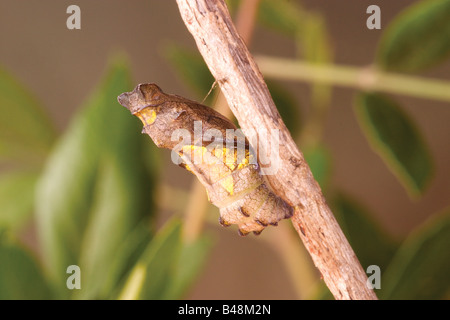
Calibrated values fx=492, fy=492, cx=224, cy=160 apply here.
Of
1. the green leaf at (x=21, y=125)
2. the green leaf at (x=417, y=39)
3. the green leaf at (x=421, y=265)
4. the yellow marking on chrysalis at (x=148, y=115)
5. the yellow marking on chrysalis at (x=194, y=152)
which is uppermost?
the green leaf at (x=21, y=125)

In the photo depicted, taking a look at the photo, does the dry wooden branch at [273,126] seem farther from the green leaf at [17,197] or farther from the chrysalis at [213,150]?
the green leaf at [17,197]

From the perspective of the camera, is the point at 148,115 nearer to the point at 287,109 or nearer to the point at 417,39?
the point at 417,39

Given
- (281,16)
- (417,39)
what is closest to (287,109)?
(281,16)

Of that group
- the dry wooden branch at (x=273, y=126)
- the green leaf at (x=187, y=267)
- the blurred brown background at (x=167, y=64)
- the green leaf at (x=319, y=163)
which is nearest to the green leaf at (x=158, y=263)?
the green leaf at (x=187, y=267)

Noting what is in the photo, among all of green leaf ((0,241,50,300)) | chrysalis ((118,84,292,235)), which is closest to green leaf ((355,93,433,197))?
chrysalis ((118,84,292,235))

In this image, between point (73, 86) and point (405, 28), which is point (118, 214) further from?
point (73, 86)

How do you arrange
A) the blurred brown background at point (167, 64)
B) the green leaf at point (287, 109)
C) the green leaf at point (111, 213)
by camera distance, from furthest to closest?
the blurred brown background at point (167, 64)
the green leaf at point (287, 109)
the green leaf at point (111, 213)
